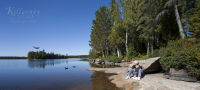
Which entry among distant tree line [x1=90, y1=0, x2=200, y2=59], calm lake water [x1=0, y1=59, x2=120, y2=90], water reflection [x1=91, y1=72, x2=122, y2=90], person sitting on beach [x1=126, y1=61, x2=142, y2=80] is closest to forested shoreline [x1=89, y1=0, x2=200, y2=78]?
distant tree line [x1=90, y1=0, x2=200, y2=59]

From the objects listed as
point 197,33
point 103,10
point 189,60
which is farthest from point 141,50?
point 189,60

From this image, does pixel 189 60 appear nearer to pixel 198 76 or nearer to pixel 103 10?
pixel 198 76

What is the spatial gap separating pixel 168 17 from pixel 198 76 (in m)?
14.1

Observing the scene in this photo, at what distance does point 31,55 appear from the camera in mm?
91312

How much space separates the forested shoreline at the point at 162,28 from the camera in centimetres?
572

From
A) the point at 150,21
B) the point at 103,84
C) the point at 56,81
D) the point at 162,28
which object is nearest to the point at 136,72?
the point at 103,84

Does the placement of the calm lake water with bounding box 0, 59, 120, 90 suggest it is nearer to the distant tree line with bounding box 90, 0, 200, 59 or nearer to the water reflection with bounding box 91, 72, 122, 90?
the water reflection with bounding box 91, 72, 122, 90

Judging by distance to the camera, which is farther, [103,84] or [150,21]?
[150,21]

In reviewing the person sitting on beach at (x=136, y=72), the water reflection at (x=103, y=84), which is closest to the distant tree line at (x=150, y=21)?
the person sitting on beach at (x=136, y=72)

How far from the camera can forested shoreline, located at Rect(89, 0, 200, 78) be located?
572cm

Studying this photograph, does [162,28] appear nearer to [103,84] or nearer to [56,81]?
[103,84]

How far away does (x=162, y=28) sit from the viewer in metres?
17.0

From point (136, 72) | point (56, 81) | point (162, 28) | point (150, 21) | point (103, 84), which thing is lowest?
point (56, 81)

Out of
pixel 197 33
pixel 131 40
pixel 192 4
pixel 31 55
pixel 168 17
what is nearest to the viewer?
pixel 197 33
